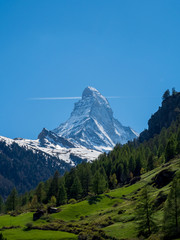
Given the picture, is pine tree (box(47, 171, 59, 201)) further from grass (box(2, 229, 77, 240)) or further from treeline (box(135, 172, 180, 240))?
treeline (box(135, 172, 180, 240))

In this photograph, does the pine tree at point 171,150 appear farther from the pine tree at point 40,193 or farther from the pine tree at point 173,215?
the pine tree at point 173,215

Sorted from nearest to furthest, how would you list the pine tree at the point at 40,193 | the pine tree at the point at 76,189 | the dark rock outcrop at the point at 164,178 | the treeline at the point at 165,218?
the treeline at the point at 165,218 → the dark rock outcrop at the point at 164,178 → the pine tree at the point at 76,189 → the pine tree at the point at 40,193

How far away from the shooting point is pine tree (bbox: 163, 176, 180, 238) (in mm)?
39000

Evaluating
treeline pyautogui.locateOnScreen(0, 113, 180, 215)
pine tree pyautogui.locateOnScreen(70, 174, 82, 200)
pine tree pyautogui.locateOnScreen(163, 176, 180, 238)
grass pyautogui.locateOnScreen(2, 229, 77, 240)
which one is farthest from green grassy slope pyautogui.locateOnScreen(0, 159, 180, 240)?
pine tree pyautogui.locateOnScreen(70, 174, 82, 200)

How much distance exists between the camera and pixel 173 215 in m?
40.3

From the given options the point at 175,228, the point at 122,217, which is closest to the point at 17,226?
the point at 122,217

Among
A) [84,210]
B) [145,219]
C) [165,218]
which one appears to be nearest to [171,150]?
[84,210]

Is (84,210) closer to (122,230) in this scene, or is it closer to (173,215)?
(122,230)

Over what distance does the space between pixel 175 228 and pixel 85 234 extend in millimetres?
22994

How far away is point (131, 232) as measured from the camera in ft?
165

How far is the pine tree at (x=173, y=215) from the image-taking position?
39000 millimetres

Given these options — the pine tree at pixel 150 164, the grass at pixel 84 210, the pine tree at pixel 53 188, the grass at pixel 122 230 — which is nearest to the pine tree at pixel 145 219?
the grass at pixel 122 230

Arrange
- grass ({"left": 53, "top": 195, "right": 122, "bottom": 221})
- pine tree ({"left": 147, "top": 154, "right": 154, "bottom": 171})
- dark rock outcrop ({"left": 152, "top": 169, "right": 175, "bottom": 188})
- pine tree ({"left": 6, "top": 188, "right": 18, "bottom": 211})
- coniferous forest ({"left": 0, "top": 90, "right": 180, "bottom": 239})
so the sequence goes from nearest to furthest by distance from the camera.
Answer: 1. coniferous forest ({"left": 0, "top": 90, "right": 180, "bottom": 239})
2. dark rock outcrop ({"left": 152, "top": 169, "right": 175, "bottom": 188})
3. grass ({"left": 53, "top": 195, "right": 122, "bottom": 221})
4. pine tree ({"left": 147, "top": 154, "right": 154, "bottom": 171})
5. pine tree ({"left": 6, "top": 188, "right": 18, "bottom": 211})

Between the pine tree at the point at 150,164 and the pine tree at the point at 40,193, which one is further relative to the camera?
the pine tree at the point at 150,164
